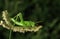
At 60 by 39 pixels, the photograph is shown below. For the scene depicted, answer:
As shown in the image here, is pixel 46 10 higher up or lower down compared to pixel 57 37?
higher up

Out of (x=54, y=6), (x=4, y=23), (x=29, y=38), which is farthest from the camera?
(x=54, y=6)

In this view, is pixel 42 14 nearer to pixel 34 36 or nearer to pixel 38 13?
pixel 38 13

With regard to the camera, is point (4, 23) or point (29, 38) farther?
point (29, 38)

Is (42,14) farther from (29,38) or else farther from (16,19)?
(16,19)

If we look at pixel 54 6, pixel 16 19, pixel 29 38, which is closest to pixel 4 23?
pixel 16 19

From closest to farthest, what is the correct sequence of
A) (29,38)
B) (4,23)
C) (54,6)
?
(4,23), (29,38), (54,6)

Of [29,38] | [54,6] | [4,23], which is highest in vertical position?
[54,6]

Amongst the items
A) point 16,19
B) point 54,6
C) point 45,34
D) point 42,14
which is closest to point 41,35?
point 45,34
